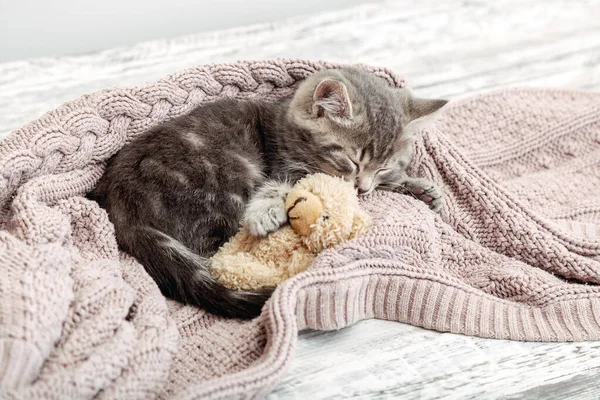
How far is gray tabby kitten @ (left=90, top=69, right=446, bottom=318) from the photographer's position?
54.3 inches

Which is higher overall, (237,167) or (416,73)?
(416,73)

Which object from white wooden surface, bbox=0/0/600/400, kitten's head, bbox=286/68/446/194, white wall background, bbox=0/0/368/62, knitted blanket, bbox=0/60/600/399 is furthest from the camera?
white wall background, bbox=0/0/368/62

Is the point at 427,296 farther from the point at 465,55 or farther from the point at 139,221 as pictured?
the point at 465,55

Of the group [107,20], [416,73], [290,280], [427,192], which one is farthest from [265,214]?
[107,20]

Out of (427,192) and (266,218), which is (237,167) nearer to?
(266,218)

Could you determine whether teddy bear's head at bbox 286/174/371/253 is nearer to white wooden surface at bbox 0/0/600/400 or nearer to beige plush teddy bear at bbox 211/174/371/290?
beige plush teddy bear at bbox 211/174/371/290

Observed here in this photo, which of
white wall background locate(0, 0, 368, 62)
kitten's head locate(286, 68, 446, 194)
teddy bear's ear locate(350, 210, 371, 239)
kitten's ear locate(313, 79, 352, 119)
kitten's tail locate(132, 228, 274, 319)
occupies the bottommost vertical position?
kitten's tail locate(132, 228, 274, 319)

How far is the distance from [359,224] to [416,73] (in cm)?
114

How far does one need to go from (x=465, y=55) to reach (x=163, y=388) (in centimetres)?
191

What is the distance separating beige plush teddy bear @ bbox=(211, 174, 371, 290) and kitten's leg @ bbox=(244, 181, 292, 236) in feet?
0.07

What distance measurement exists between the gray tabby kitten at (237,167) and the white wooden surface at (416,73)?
268 mm

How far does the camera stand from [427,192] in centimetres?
157

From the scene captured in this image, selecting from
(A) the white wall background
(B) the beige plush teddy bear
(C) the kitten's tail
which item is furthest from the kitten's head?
(A) the white wall background

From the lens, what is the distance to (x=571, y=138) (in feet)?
6.20
